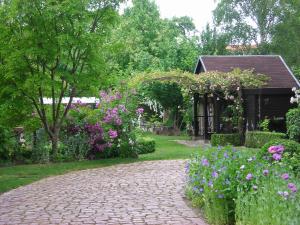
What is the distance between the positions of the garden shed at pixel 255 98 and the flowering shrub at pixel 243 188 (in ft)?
45.7

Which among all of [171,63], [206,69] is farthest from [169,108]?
[206,69]

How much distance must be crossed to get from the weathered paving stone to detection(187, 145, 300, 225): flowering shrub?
1.32ft

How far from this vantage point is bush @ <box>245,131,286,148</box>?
18422 mm

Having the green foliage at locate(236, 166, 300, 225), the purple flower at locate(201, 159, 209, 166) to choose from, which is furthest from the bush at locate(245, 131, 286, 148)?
A: the green foliage at locate(236, 166, 300, 225)

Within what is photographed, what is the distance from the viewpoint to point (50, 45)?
14.3m

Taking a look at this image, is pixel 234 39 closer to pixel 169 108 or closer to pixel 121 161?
pixel 169 108

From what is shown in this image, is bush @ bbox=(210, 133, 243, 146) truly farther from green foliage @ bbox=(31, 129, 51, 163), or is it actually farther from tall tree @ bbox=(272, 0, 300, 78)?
tall tree @ bbox=(272, 0, 300, 78)

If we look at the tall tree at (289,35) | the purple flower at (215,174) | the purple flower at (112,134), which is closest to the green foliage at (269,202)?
the purple flower at (215,174)

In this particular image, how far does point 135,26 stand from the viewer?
4225 centimetres

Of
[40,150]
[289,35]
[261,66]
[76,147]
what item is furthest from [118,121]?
[289,35]

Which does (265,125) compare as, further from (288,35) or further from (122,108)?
(288,35)

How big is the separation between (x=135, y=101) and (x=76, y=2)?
4174 mm

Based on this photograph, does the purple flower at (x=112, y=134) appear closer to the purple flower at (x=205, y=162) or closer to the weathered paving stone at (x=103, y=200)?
the weathered paving stone at (x=103, y=200)

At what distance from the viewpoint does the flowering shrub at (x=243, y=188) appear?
5148 millimetres
